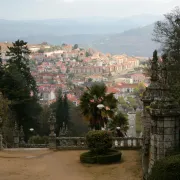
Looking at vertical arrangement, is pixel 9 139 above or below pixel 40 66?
below

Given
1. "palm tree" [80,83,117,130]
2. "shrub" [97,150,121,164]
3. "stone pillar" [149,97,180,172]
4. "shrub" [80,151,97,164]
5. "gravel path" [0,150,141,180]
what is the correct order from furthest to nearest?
1. "palm tree" [80,83,117,130]
2. "shrub" [80,151,97,164]
3. "shrub" [97,150,121,164]
4. "gravel path" [0,150,141,180]
5. "stone pillar" [149,97,180,172]

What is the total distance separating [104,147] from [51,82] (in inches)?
5070

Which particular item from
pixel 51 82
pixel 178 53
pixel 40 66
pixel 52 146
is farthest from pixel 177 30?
pixel 40 66

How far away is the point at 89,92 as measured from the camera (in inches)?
826

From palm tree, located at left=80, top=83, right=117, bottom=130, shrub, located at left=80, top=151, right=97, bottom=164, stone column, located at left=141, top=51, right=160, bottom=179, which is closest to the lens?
stone column, located at left=141, top=51, right=160, bottom=179

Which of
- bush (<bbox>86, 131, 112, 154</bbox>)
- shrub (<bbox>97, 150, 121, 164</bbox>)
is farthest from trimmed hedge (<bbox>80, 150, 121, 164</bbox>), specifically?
bush (<bbox>86, 131, 112, 154</bbox>)

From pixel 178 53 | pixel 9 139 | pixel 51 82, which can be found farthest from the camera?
pixel 51 82

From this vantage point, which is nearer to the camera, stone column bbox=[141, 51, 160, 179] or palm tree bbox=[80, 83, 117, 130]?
stone column bbox=[141, 51, 160, 179]

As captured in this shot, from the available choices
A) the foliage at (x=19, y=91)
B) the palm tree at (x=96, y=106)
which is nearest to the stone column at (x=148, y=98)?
the palm tree at (x=96, y=106)

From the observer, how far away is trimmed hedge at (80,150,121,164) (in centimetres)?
1636

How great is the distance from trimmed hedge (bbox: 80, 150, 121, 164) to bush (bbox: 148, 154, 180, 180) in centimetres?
678

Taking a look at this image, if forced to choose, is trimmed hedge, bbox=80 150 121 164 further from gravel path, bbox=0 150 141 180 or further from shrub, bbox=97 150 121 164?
gravel path, bbox=0 150 141 180

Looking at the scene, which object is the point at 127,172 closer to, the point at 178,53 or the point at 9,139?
the point at 178,53

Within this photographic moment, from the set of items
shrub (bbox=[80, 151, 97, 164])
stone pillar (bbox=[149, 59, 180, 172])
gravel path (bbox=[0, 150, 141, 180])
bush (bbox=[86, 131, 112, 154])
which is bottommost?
gravel path (bbox=[0, 150, 141, 180])
